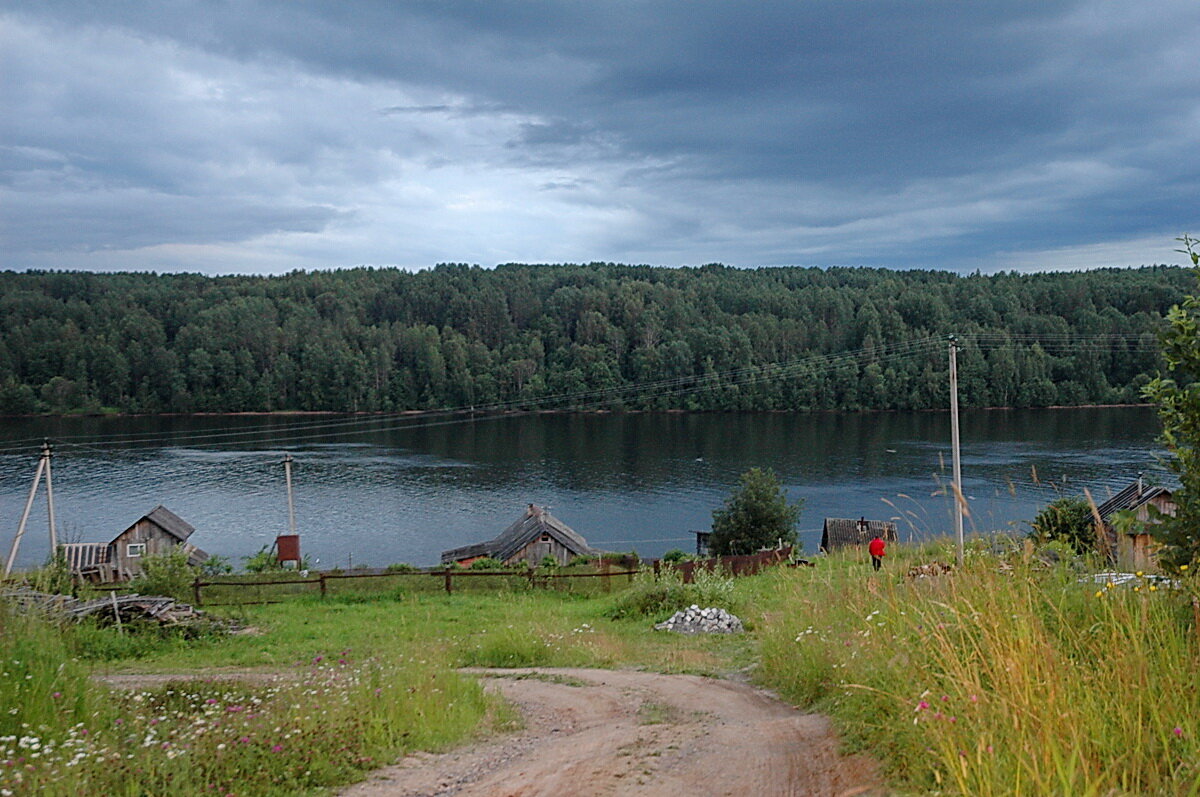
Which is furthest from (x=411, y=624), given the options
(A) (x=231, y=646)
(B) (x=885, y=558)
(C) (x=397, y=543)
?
(C) (x=397, y=543)

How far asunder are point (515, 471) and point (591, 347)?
57.8 metres

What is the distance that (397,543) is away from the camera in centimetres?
4544

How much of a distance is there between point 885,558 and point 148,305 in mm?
154093

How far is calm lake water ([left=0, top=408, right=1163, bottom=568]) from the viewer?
1882 inches

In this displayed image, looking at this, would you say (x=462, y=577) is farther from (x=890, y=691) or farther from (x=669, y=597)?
(x=890, y=691)

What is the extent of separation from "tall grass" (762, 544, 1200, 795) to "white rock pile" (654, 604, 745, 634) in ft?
23.2

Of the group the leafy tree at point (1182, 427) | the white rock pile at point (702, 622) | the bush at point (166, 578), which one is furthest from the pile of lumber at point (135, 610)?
the leafy tree at point (1182, 427)

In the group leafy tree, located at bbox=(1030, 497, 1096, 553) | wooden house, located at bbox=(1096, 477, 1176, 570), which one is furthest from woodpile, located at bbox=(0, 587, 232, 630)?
wooden house, located at bbox=(1096, 477, 1176, 570)

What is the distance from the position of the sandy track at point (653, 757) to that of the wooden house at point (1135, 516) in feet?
7.39

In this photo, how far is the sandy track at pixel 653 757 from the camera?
4.98 meters

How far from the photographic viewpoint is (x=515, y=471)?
67.7m

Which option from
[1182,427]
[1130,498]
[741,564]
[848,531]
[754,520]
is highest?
[1182,427]

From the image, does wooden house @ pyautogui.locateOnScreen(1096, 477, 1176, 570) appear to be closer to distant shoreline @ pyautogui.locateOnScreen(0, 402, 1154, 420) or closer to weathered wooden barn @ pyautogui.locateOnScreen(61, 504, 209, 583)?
weathered wooden barn @ pyautogui.locateOnScreen(61, 504, 209, 583)

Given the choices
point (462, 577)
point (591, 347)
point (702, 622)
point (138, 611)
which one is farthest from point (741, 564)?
point (591, 347)
